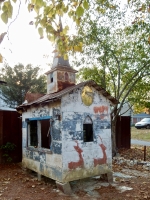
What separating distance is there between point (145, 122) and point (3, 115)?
25.0 meters

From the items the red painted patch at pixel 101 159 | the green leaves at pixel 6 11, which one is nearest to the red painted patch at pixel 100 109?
the red painted patch at pixel 101 159

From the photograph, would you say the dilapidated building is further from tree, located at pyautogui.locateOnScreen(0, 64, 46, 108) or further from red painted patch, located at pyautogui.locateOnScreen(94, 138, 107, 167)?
tree, located at pyautogui.locateOnScreen(0, 64, 46, 108)

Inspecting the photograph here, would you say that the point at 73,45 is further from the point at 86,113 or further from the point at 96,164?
the point at 96,164

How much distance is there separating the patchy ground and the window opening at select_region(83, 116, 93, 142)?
4.95ft

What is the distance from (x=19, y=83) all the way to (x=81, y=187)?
69.5 ft

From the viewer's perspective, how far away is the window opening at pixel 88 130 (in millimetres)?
7210

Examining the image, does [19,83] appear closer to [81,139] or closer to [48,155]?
[48,155]

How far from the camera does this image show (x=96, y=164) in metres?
7.18

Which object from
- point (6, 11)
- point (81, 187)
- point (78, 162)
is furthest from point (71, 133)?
point (6, 11)

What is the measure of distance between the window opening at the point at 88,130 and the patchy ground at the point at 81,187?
151 centimetres

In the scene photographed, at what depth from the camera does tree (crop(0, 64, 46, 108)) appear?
25884mm

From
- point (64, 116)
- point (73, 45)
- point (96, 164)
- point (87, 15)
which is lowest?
point (96, 164)

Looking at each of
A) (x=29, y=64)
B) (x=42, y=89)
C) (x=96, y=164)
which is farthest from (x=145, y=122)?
(x=96, y=164)

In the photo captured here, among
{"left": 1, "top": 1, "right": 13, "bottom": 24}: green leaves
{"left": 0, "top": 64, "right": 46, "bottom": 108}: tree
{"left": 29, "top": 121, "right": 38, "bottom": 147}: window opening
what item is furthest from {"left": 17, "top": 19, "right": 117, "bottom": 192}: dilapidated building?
{"left": 0, "top": 64, "right": 46, "bottom": 108}: tree
